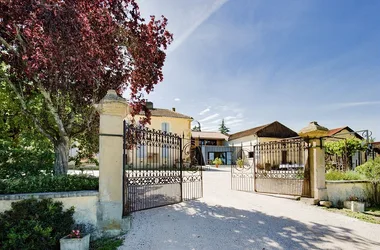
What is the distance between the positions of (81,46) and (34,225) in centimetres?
380

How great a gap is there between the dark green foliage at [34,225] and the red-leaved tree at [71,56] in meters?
1.98

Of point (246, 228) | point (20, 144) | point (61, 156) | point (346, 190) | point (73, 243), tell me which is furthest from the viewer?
point (346, 190)

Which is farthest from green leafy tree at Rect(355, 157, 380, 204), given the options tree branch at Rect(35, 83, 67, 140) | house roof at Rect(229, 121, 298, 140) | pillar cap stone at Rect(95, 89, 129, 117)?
house roof at Rect(229, 121, 298, 140)

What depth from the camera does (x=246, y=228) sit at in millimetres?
5090

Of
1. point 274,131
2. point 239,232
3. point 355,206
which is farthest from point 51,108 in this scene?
point 274,131

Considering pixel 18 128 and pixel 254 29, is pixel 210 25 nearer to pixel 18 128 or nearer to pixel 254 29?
pixel 254 29

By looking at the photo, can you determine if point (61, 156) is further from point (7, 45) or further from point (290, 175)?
point (290, 175)

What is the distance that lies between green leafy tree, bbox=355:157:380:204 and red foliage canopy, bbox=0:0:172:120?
27.0 feet

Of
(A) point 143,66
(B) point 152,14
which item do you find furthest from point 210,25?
(A) point 143,66

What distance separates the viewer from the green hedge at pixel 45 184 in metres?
4.32

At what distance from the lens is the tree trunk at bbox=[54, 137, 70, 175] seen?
5.98m

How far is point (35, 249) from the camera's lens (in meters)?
3.78

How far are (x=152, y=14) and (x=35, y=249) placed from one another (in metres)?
6.68

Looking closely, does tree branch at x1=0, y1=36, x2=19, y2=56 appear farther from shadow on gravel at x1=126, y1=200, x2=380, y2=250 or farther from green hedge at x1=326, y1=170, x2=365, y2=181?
green hedge at x1=326, y1=170, x2=365, y2=181
